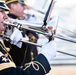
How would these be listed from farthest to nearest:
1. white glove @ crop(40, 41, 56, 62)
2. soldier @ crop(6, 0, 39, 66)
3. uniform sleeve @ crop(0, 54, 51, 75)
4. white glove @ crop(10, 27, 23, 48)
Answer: soldier @ crop(6, 0, 39, 66) → white glove @ crop(10, 27, 23, 48) → white glove @ crop(40, 41, 56, 62) → uniform sleeve @ crop(0, 54, 51, 75)

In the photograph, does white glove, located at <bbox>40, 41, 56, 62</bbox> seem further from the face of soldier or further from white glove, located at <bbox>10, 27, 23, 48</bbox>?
white glove, located at <bbox>10, 27, 23, 48</bbox>

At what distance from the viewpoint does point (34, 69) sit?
2.52m

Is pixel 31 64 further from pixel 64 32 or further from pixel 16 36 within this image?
pixel 64 32

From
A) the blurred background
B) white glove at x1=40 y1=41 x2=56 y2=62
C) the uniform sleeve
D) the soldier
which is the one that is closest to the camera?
the uniform sleeve

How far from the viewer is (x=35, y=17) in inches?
151

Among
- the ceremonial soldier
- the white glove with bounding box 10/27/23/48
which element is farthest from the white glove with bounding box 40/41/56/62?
the white glove with bounding box 10/27/23/48

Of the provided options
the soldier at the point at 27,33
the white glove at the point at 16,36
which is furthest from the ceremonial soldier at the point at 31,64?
the soldier at the point at 27,33

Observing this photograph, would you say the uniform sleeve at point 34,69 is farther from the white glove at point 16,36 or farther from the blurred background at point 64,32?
the blurred background at point 64,32

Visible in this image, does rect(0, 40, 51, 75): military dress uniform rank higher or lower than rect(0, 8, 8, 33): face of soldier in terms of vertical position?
lower

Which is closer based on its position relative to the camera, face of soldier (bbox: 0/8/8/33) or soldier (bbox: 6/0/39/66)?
face of soldier (bbox: 0/8/8/33)

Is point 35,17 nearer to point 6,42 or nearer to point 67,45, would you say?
point 6,42

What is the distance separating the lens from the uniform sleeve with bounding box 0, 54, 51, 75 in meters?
2.47

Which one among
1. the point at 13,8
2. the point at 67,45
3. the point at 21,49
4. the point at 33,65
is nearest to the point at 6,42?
the point at 21,49

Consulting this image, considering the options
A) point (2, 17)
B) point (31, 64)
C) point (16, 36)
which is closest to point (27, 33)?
point (16, 36)
